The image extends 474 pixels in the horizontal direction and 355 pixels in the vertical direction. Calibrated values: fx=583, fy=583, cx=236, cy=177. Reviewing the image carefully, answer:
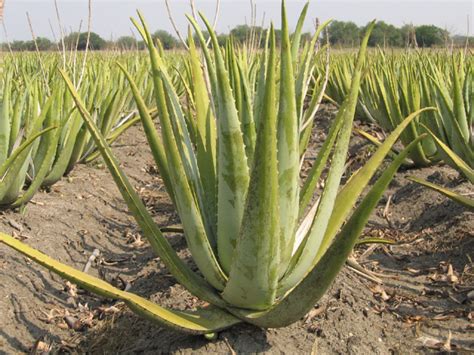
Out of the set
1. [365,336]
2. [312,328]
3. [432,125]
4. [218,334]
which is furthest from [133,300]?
[432,125]

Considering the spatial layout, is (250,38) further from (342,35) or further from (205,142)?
(342,35)

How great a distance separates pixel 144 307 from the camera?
1.46m

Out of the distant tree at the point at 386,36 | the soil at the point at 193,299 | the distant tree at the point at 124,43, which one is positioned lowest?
the soil at the point at 193,299

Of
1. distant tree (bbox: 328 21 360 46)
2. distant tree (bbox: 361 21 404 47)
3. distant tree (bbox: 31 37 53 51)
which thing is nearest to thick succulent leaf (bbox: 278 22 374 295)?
distant tree (bbox: 31 37 53 51)

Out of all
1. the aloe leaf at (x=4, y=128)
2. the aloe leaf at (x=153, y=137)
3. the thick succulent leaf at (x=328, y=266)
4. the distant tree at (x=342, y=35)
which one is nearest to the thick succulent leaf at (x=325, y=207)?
the thick succulent leaf at (x=328, y=266)

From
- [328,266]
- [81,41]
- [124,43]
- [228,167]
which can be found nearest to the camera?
[328,266]

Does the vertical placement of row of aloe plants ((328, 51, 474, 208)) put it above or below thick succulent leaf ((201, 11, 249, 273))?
below

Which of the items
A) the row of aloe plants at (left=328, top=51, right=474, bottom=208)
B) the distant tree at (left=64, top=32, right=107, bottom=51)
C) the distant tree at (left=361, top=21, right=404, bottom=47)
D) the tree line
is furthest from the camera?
the distant tree at (left=361, top=21, right=404, bottom=47)

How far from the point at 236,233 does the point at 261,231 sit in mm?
200

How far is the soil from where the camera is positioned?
72.0 inches

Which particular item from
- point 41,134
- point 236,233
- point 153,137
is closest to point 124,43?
point 41,134

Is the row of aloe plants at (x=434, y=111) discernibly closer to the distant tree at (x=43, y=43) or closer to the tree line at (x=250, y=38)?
the tree line at (x=250, y=38)

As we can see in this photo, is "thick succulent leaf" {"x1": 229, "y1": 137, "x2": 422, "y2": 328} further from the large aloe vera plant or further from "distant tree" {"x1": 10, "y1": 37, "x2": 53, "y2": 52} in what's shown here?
"distant tree" {"x1": 10, "y1": 37, "x2": 53, "y2": 52}

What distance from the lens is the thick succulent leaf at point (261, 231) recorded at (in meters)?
1.30
